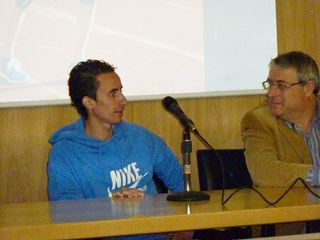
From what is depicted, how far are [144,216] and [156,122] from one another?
5.76ft

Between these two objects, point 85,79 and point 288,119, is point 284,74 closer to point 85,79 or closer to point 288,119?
point 288,119

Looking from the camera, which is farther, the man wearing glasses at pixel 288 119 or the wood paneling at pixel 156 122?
the wood paneling at pixel 156 122

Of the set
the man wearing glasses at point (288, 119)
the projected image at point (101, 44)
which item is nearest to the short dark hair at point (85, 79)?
the projected image at point (101, 44)

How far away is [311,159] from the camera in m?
3.21

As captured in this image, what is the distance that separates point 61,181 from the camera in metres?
3.00

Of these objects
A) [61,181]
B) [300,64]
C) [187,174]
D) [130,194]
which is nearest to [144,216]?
[187,174]

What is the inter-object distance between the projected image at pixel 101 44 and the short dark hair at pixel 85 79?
0.42 meters

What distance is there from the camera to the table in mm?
2035

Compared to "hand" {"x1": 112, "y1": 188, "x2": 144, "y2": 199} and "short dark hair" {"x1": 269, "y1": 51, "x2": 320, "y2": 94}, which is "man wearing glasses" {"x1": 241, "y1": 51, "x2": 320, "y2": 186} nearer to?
"short dark hair" {"x1": 269, "y1": 51, "x2": 320, "y2": 94}

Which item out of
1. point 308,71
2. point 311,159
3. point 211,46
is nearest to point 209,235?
point 311,159

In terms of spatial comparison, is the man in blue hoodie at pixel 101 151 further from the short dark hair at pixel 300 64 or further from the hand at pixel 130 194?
the short dark hair at pixel 300 64

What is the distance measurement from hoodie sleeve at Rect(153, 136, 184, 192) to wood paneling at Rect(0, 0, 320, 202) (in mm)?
531

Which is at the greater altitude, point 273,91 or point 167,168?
point 273,91

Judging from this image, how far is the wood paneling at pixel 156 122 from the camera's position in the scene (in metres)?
3.71
